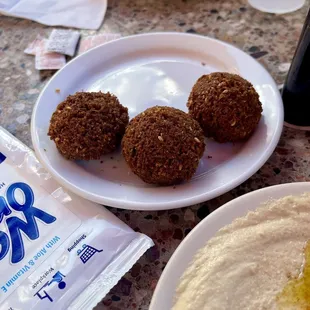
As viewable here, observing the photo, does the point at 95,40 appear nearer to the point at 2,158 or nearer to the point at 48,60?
the point at 48,60

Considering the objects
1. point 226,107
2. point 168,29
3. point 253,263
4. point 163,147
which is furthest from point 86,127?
point 168,29

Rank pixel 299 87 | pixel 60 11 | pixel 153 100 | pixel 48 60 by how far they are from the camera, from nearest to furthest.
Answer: pixel 299 87, pixel 153 100, pixel 48 60, pixel 60 11

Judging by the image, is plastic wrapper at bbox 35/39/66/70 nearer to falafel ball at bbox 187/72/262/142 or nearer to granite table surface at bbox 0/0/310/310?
granite table surface at bbox 0/0/310/310

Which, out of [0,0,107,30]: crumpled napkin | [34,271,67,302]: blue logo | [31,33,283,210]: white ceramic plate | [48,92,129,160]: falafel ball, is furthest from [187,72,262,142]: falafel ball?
[0,0,107,30]: crumpled napkin

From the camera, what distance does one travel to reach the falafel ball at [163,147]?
784 millimetres

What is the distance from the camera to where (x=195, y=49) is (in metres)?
1.10

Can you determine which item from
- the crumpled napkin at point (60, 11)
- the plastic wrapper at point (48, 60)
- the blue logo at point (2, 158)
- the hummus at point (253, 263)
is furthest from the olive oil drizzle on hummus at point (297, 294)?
the crumpled napkin at point (60, 11)

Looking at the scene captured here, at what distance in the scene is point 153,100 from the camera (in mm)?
1028

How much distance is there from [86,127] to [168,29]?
0.59m

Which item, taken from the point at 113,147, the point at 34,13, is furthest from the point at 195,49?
the point at 34,13

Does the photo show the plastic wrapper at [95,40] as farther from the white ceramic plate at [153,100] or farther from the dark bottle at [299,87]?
the dark bottle at [299,87]

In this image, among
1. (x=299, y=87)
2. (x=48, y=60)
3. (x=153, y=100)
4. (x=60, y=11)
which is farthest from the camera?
(x=60, y=11)

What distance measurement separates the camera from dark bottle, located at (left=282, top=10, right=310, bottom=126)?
833 mm

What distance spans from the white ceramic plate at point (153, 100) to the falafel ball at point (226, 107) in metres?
0.04
